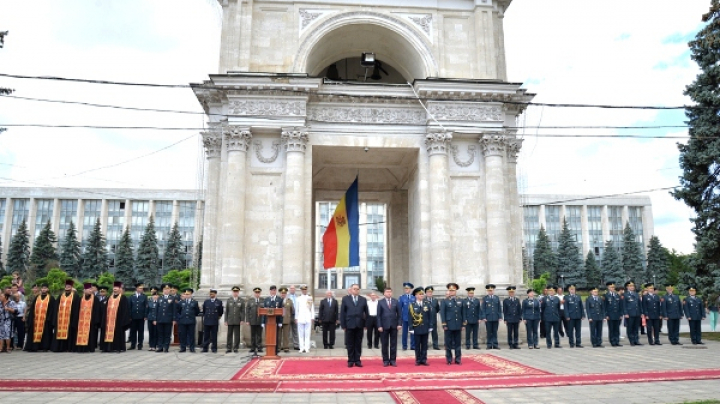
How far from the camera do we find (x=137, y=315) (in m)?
15.9

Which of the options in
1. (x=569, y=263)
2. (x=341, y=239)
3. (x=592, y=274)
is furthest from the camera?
(x=592, y=274)

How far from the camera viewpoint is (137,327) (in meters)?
16.1

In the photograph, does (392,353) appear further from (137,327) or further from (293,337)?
(137,327)

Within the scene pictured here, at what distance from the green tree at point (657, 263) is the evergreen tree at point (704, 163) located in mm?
48431

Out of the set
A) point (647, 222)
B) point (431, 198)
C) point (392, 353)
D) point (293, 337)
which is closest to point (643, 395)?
point (392, 353)

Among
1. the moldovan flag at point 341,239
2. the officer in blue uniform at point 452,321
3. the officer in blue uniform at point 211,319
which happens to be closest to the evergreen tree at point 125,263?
the moldovan flag at point 341,239

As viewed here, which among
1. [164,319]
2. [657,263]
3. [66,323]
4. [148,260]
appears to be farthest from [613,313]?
[148,260]

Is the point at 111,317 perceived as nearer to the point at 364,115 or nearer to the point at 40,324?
the point at 40,324

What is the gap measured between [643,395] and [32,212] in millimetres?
92758

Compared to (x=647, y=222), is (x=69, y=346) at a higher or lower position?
lower

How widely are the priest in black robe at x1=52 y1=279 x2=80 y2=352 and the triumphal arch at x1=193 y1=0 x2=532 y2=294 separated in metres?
4.52

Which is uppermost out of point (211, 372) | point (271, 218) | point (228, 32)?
point (228, 32)

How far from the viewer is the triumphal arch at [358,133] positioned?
18438mm

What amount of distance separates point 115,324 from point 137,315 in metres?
0.76
